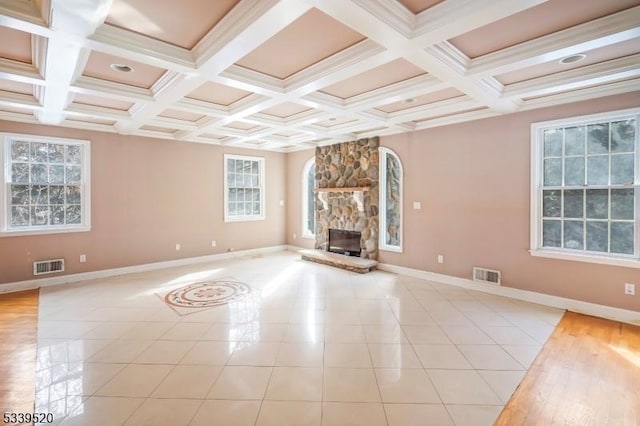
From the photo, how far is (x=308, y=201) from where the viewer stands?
7785 mm

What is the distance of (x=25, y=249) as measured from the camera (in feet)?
15.6

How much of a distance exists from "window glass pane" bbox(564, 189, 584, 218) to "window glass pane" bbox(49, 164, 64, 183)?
763cm

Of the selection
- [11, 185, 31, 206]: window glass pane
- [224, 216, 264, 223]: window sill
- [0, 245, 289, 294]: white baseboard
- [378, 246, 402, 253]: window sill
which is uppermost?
[11, 185, 31, 206]: window glass pane

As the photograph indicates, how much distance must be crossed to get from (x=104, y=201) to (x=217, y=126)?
98.0 inches

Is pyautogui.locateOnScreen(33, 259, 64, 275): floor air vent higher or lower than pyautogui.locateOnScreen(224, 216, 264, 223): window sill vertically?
lower

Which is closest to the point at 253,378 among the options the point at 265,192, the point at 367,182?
the point at 367,182

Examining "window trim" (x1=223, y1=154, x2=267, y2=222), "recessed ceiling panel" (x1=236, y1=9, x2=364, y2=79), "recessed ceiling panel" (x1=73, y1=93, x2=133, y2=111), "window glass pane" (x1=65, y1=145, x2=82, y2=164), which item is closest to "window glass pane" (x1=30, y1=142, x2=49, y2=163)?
"window glass pane" (x1=65, y1=145, x2=82, y2=164)

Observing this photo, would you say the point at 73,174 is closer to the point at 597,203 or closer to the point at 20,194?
the point at 20,194

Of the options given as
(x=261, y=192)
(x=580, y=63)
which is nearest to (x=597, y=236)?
(x=580, y=63)

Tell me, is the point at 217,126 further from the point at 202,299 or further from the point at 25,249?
the point at 25,249

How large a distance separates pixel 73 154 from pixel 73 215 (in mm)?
1046

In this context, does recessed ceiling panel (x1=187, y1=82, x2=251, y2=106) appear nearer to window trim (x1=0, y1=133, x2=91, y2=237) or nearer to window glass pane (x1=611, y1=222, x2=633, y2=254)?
window trim (x1=0, y1=133, x2=91, y2=237)

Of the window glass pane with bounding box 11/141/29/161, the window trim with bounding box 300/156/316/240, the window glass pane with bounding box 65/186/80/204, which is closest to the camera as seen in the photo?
the window glass pane with bounding box 11/141/29/161

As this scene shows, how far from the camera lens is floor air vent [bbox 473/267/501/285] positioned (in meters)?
4.51
